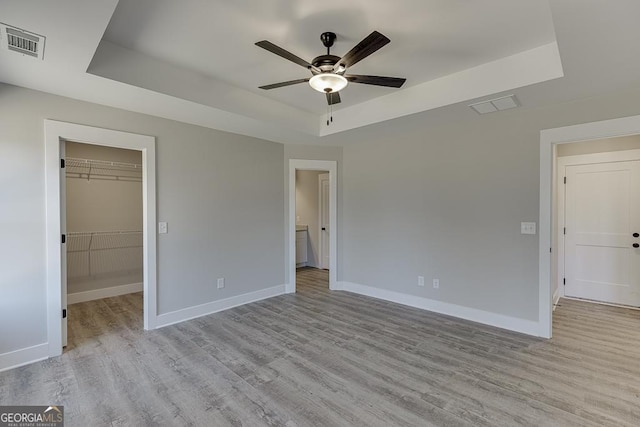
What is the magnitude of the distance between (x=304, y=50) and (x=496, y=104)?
6.69ft

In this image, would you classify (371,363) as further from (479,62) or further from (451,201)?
(479,62)

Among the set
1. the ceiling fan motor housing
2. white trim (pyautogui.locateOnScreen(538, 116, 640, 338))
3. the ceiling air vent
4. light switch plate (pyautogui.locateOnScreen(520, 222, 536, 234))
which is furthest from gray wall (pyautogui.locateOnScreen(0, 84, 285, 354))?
white trim (pyautogui.locateOnScreen(538, 116, 640, 338))

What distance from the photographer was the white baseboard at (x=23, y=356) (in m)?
2.60

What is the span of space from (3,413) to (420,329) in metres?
3.62

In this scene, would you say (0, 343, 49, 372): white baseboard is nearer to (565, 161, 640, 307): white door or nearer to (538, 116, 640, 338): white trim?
(538, 116, 640, 338): white trim

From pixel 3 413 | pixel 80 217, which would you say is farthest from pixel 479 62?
pixel 80 217

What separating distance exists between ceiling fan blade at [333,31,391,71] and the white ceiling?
1.02ft

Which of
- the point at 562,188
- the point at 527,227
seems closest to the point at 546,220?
the point at 527,227

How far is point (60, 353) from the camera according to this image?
2850 millimetres

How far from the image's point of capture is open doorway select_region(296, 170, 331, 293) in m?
6.84

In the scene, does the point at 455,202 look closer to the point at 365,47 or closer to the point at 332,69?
the point at 332,69

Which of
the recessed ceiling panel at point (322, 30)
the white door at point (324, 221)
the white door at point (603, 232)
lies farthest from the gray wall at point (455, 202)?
the white door at point (603, 232)

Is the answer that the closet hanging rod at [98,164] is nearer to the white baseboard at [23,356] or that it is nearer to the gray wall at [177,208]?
the gray wall at [177,208]

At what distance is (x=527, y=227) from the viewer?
11.0 feet
